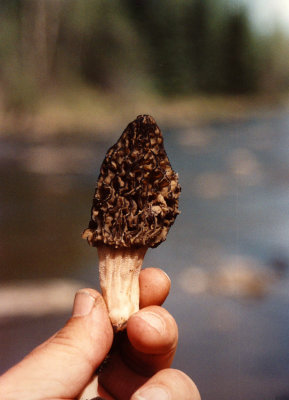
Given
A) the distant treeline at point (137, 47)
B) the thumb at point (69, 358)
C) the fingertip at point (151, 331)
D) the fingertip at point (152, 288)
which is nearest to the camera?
the thumb at point (69, 358)

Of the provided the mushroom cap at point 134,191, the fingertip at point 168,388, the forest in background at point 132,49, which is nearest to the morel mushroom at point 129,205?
the mushroom cap at point 134,191

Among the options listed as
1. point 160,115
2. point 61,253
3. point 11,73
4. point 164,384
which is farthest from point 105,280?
point 11,73

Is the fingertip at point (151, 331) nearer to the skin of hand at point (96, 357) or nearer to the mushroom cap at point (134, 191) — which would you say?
the skin of hand at point (96, 357)

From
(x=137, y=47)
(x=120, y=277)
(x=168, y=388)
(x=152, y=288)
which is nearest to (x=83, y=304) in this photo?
(x=120, y=277)

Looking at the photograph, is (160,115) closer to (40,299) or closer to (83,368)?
(40,299)

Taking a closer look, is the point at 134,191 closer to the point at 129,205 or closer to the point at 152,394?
the point at 129,205

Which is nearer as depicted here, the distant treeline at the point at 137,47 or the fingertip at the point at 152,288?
the fingertip at the point at 152,288

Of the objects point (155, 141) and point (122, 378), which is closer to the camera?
point (155, 141)
